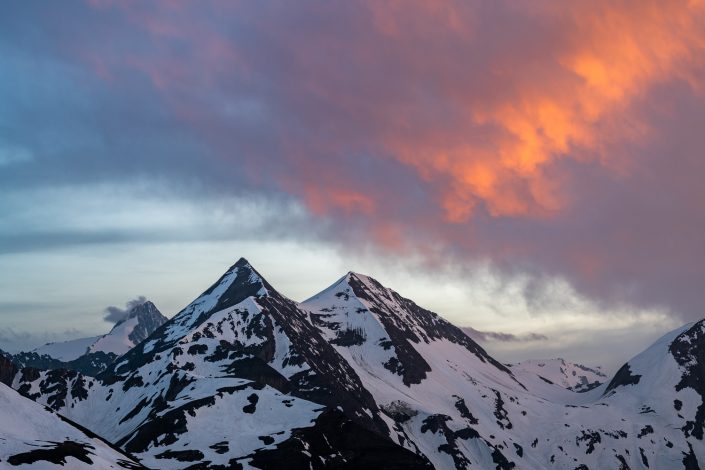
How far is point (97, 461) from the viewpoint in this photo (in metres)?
177

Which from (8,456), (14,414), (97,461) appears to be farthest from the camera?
(14,414)

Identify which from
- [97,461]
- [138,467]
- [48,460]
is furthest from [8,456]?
[138,467]

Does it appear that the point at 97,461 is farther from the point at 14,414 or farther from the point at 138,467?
the point at 14,414

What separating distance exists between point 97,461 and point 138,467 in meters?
12.6

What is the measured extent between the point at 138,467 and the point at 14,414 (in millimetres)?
32434

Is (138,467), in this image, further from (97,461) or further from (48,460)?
(48,460)

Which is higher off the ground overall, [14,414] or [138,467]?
[14,414]

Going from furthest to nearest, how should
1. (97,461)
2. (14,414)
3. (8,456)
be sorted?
(14,414) < (97,461) < (8,456)

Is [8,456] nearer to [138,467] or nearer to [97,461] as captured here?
[97,461]

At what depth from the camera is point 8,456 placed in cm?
16188

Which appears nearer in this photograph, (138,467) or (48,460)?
(48,460)

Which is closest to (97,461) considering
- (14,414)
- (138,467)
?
(138,467)

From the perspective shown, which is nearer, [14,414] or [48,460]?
[48,460]

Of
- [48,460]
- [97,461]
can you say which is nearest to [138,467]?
[97,461]
